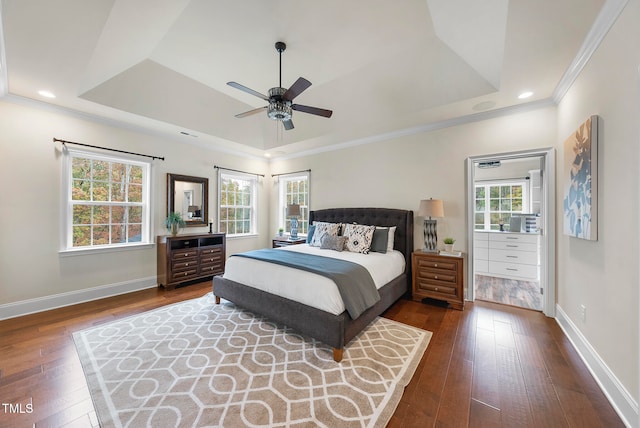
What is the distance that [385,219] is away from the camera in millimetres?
4148

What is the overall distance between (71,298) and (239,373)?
3.13 meters

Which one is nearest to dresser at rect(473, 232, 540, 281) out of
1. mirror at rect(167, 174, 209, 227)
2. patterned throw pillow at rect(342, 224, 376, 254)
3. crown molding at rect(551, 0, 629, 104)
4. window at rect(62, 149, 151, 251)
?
patterned throw pillow at rect(342, 224, 376, 254)

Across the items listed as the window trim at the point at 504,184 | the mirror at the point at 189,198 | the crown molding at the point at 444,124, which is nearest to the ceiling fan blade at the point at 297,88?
the crown molding at the point at 444,124

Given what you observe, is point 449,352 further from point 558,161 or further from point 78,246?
point 78,246

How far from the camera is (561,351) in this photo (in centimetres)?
226

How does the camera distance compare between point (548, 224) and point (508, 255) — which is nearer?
point (548, 224)

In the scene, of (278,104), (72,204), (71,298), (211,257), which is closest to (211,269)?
(211,257)

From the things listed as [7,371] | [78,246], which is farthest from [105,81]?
[7,371]

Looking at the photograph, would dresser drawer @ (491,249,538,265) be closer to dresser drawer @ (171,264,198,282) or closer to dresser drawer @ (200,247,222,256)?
dresser drawer @ (200,247,222,256)

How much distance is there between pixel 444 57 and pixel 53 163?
5.08m

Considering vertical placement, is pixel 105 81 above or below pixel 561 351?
above

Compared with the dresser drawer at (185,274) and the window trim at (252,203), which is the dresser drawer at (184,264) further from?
the window trim at (252,203)

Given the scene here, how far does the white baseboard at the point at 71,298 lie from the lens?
9.71ft

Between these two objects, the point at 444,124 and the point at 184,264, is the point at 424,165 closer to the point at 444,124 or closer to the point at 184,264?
the point at 444,124
